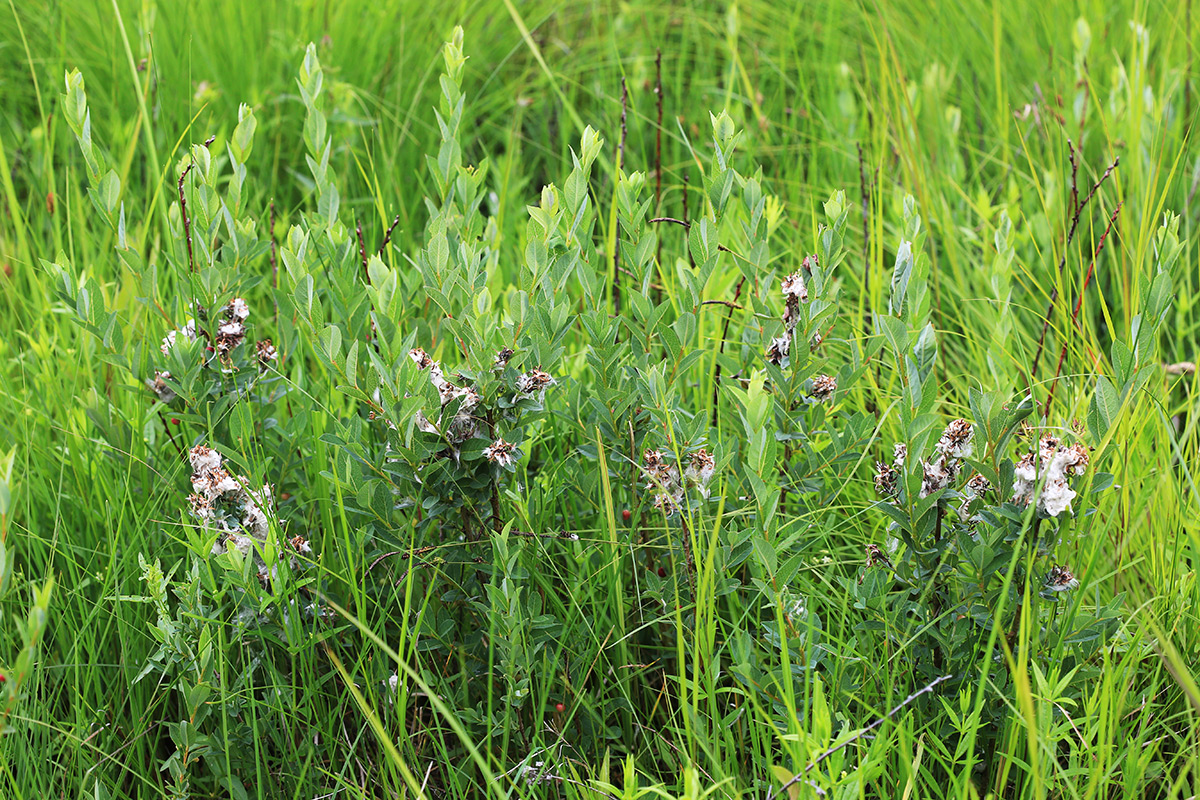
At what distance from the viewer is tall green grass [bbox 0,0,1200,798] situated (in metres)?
1.61

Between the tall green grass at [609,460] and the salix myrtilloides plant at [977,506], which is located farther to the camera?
the tall green grass at [609,460]

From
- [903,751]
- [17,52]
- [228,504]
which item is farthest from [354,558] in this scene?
[17,52]

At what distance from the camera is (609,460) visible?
5.87 ft

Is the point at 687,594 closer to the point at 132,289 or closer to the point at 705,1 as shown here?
the point at 132,289

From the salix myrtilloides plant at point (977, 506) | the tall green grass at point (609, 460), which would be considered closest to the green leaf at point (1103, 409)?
the salix myrtilloides plant at point (977, 506)

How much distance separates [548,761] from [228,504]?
0.69 metres

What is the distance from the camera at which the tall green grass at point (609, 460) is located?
5.28ft

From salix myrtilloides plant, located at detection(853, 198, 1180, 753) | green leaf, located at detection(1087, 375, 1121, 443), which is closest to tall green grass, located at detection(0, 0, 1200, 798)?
salix myrtilloides plant, located at detection(853, 198, 1180, 753)

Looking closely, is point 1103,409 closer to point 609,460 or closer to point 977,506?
point 977,506

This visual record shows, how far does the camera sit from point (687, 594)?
1.74 meters

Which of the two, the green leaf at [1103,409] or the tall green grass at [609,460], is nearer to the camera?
the green leaf at [1103,409]

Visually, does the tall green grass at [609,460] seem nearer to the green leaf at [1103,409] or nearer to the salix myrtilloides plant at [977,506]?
the salix myrtilloides plant at [977,506]

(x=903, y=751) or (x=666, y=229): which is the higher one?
(x=666, y=229)

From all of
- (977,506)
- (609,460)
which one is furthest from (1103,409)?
(609,460)
